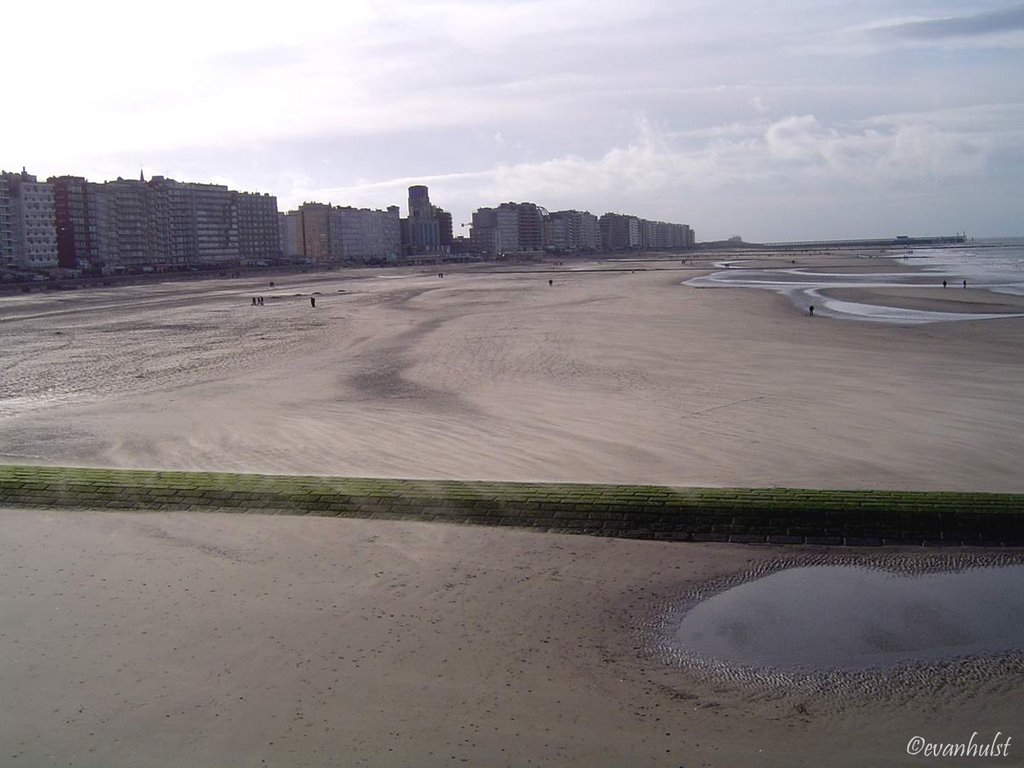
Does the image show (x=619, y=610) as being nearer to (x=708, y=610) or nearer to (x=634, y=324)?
(x=708, y=610)

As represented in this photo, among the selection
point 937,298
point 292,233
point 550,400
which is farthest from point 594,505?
point 292,233

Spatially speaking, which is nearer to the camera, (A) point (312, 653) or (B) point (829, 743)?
(B) point (829, 743)


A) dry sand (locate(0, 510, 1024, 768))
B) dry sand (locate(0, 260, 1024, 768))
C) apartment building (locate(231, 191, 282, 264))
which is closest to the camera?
dry sand (locate(0, 510, 1024, 768))

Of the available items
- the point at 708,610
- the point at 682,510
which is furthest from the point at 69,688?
the point at 682,510

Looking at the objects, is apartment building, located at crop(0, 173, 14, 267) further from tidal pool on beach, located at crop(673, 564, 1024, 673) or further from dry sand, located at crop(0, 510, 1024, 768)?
tidal pool on beach, located at crop(673, 564, 1024, 673)

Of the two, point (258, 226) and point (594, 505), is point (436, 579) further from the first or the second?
point (258, 226)

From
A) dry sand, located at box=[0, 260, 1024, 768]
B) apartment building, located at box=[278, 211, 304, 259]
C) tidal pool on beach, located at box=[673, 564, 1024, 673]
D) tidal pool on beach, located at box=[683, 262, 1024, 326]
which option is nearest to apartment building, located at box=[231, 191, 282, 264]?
apartment building, located at box=[278, 211, 304, 259]

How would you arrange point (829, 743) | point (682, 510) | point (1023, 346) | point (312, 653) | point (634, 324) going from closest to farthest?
point (829, 743), point (312, 653), point (682, 510), point (1023, 346), point (634, 324)
